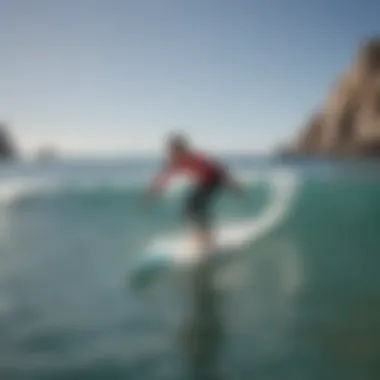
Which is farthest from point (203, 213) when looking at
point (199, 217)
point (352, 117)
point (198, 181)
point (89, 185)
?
point (352, 117)

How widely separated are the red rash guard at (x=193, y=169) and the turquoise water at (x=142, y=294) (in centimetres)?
12

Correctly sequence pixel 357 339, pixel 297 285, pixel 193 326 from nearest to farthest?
1. pixel 357 339
2. pixel 193 326
3. pixel 297 285

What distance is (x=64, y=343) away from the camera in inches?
112

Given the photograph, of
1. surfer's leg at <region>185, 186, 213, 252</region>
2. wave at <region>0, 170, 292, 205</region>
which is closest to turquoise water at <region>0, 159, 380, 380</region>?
wave at <region>0, 170, 292, 205</region>

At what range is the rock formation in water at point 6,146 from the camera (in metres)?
2.63

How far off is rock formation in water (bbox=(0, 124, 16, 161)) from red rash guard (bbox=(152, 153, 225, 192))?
765 mm

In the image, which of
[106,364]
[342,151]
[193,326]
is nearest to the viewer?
[106,364]

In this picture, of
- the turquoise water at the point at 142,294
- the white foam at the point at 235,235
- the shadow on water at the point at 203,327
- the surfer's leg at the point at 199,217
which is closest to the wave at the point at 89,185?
the turquoise water at the point at 142,294

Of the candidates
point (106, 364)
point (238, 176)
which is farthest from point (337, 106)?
point (106, 364)

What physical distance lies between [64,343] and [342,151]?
2615 mm

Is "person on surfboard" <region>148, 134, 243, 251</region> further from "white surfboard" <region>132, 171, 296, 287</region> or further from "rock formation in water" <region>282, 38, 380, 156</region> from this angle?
"rock formation in water" <region>282, 38, 380, 156</region>

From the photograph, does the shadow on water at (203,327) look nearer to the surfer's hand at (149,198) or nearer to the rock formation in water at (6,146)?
the surfer's hand at (149,198)

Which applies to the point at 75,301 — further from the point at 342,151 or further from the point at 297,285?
the point at 342,151

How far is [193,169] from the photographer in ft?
9.62
